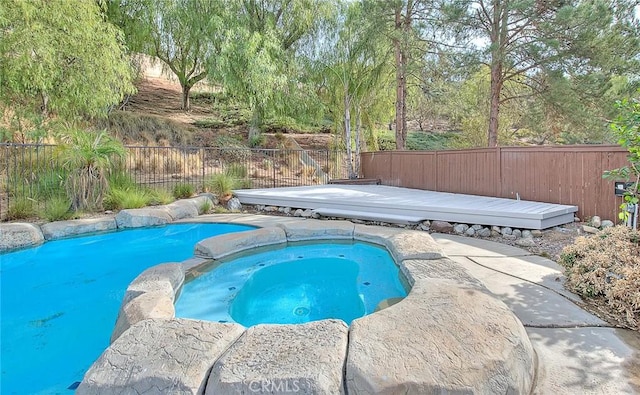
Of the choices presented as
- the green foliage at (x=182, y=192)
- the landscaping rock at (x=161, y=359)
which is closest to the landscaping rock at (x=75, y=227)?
the green foliage at (x=182, y=192)

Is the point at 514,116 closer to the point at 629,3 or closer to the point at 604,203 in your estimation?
the point at 629,3

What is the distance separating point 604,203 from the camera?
203 inches

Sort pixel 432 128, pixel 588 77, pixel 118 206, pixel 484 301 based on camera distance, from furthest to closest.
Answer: pixel 432 128 < pixel 588 77 < pixel 118 206 < pixel 484 301

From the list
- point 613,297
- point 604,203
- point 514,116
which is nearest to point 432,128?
point 514,116

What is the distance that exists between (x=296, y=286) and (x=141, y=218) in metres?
3.71

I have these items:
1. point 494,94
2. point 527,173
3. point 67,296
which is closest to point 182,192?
point 67,296

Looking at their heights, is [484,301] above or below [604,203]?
below

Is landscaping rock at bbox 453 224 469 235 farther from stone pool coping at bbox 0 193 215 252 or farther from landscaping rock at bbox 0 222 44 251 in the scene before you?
landscaping rock at bbox 0 222 44 251

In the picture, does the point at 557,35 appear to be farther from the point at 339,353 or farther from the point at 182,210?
the point at 339,353

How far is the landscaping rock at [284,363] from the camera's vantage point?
1.51 metres

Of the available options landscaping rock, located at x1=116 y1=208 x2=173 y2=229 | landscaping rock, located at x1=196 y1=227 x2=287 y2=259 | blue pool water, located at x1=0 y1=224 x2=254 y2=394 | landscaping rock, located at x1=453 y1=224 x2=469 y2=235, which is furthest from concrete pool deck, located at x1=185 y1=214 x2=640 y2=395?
landscaping rock, located at x1=116 y1=208 x2=173 y2=229

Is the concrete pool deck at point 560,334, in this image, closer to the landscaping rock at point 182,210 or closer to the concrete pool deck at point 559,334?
the concrete pool deck at point 559,334

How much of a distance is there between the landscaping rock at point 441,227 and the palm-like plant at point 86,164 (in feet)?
19.4

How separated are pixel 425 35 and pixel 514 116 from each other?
596cm
